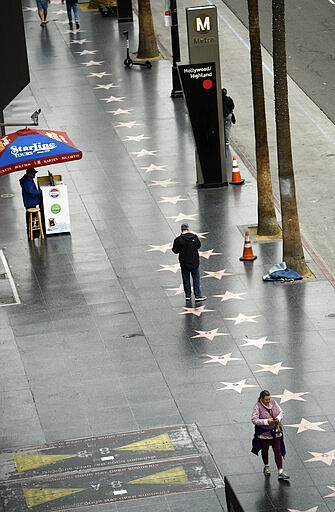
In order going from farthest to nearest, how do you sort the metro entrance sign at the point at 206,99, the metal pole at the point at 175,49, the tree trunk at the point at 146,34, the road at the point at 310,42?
the tree trunk at the point at 146,34 < the road at the point at 310,42 < the metal pole at the point at 175,49 < the metro entrance sign at the point at 206,99

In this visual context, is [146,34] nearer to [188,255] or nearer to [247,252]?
[247,252]

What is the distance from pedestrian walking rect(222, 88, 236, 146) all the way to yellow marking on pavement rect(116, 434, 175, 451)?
1565cm

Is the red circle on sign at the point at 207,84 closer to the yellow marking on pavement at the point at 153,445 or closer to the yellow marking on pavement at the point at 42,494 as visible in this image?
the yellow marking on pavement at the point at 153,445

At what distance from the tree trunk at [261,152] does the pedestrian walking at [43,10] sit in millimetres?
21865

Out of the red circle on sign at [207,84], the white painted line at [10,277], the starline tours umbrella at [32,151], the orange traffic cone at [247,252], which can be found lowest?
the white painted line at [10,277]

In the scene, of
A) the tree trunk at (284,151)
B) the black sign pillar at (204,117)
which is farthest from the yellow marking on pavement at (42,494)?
the black sign pillar at (204,117)

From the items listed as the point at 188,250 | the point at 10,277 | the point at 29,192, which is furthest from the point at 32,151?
→ the point at 188,250

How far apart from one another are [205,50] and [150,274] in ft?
23.4

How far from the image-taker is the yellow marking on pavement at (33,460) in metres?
21.3

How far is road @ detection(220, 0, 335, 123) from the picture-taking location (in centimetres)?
4304

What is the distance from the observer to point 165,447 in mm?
21734

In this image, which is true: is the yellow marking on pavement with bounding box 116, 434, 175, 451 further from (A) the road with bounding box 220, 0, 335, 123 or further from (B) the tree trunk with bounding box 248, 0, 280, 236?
(A) the road with bounding box 220, 0, 335, 123

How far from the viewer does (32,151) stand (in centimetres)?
3114

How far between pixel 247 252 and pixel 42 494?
10.7 m
